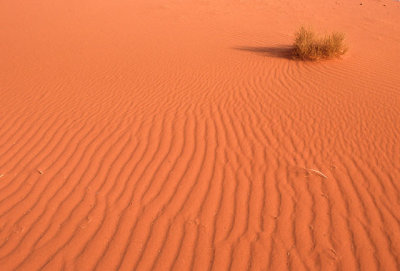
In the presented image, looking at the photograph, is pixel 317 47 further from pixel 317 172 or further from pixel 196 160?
pixel 196 160

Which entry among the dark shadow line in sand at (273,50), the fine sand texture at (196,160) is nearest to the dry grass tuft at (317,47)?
the fine sand texture at (196,160)

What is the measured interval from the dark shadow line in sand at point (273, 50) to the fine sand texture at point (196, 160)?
21 centimetres

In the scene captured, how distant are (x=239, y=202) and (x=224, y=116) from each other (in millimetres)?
2098

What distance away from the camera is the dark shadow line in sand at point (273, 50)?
333 inches

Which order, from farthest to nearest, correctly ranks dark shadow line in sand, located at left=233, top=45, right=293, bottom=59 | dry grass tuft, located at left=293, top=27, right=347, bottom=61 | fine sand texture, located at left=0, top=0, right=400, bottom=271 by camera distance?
dark shadow line in sand, located at left=233, top=45, right=293, bottom=59 < dry grass tuft, located at left=293, top=27, right=347, bottom=61 < fine sand texture, located at left=0, top=0, right=400, bottom=271

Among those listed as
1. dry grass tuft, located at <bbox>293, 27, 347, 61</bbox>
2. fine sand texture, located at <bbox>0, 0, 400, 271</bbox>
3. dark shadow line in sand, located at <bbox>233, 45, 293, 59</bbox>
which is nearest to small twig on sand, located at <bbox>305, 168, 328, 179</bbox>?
fine sand texture, located at <bbox>0, 0, 400, 271</bbox>

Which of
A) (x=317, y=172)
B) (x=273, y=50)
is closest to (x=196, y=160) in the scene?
(x=317, y=172)

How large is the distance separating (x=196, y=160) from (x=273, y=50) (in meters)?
6.27

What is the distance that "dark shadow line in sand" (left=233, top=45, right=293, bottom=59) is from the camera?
333 inches

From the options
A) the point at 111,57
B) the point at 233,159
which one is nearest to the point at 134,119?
the point at 233,159

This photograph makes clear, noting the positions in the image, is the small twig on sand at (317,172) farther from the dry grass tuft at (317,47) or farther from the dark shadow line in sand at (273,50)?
the dark shadow line in sand at (273,50)

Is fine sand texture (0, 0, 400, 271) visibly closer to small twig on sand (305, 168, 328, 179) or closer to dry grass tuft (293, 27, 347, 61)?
small twig on sand (305, 168, 328, 179)

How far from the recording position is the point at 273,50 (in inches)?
353

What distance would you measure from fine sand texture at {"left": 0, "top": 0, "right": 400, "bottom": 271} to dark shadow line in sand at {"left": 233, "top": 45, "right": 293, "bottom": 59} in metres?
0.21
